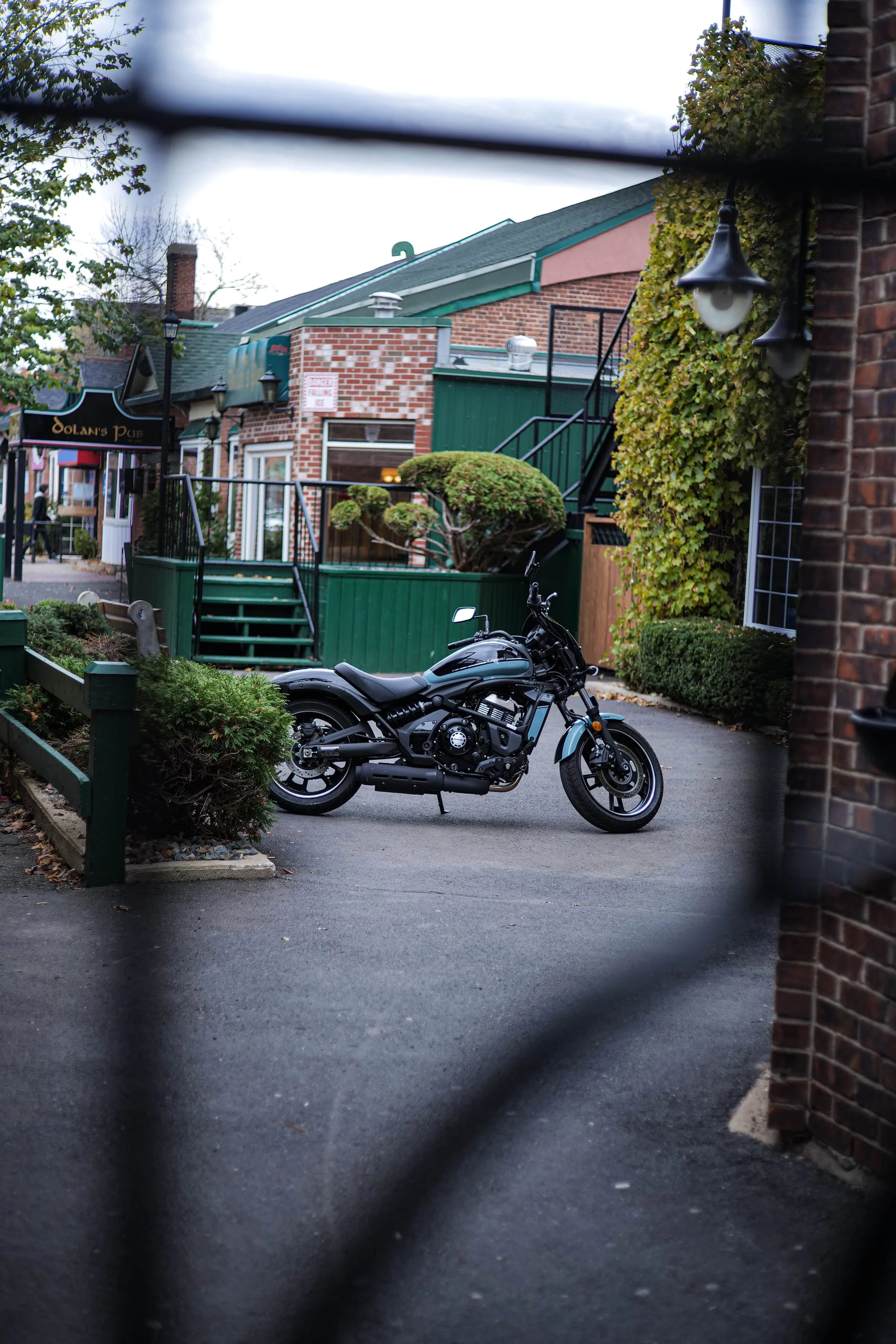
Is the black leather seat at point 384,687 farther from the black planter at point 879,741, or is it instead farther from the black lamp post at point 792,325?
the black planter at point 879,741

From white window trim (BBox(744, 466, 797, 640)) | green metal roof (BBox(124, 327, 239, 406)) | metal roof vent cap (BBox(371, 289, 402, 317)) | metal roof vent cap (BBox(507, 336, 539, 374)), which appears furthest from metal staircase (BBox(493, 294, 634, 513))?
green metal roof (BBox(124, 327, 239, 406))

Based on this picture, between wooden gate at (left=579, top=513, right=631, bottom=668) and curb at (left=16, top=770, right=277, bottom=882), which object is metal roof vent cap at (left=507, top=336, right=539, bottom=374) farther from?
curb at (left=16, top=770, right=277, bottom=882)

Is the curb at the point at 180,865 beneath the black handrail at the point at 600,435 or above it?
beneath

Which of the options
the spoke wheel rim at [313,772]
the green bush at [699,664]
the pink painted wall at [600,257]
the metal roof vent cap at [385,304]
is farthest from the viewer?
the pink painted wall at [600,257]

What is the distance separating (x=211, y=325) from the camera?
9.42 ft

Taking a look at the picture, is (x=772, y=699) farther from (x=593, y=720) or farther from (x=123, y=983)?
(x=123, y=983)

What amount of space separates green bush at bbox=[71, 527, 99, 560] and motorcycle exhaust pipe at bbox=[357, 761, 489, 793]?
20.6 meters

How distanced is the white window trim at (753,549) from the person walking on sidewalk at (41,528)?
69.7 feet

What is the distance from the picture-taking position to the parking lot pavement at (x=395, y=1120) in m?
1.93

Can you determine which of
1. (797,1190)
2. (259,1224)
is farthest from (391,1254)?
(797,1190)

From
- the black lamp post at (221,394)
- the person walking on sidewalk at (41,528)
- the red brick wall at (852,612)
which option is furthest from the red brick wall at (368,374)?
the person walking on sidewalk at (41,528)

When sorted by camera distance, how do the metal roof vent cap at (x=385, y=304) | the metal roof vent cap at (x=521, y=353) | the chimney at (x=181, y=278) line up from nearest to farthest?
the chimney at (x=181, y=278) < the metal roof vent cap at (x=385, y=304) < the metal roof vent cap at (x=521, y=353)

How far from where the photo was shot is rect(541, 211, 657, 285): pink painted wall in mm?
17672

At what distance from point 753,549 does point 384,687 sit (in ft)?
15.0
